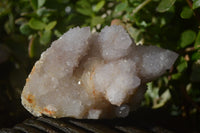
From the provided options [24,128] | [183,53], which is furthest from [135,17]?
[24,128]

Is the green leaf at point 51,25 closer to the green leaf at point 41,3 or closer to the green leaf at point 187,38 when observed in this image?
the green leaf at point 41,3

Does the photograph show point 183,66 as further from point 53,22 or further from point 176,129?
point 53,22

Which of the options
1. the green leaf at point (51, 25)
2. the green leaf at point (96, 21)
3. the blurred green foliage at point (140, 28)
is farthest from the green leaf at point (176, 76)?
the green leaf at point (51, 25)

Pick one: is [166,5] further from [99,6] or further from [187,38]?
[99,6]

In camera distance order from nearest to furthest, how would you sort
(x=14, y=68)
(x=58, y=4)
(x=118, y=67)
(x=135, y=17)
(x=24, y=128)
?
(x=118, y=67)
(x=24, y=128)
(x=135, y=17)
(x=58, y=4)
(x=14, y=68)

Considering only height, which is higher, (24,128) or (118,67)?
(118,67)

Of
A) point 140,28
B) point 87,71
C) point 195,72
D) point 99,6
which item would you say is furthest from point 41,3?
point 195,72

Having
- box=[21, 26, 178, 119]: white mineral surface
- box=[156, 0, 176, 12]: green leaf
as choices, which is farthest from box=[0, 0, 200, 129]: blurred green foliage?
box=[21, 26, 178, 119]: white mineral surface
